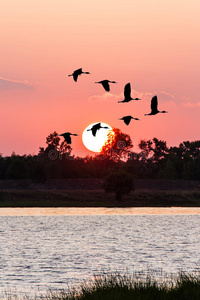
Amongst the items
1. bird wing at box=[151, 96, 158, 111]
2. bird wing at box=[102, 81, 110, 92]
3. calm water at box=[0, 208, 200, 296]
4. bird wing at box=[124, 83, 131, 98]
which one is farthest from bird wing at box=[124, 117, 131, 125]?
calm water at box=[0, 208, 200, 296]

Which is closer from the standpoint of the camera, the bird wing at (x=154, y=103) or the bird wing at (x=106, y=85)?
the bird wing at (x=154, y=103)

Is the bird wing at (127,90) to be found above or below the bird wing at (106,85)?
below

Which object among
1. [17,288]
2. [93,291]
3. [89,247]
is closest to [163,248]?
[89,247]

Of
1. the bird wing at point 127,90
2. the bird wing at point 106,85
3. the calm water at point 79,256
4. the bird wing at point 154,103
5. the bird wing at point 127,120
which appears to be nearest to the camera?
the bird wing at point 154,103

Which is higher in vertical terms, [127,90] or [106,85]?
[106,85]

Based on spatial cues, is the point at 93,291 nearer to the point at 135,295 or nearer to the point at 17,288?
the point at 135,295

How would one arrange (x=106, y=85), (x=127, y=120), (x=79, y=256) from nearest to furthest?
(x=127, y=120) → (x=106, y=85) → (x=79, y=256)

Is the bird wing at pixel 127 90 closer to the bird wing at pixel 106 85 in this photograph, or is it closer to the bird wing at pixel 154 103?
the bird wing at pixel 154 103

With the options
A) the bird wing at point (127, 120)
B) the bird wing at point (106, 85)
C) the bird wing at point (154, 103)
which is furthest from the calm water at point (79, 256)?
the bird wing at point (154, 103)

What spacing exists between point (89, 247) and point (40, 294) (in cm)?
3586

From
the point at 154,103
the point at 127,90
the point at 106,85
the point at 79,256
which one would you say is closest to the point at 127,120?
the point at 127,90

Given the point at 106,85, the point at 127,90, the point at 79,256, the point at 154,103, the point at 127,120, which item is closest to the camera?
the point at 154,103

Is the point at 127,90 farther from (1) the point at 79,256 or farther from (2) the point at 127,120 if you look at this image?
(1) the point at 79,256

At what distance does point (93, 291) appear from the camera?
101ft
